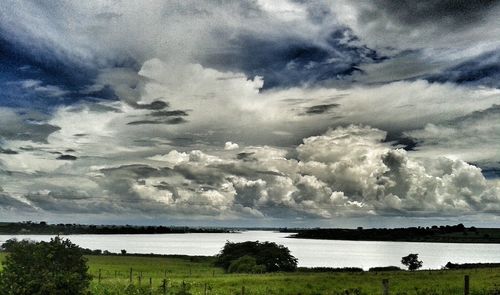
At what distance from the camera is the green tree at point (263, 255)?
116938mm

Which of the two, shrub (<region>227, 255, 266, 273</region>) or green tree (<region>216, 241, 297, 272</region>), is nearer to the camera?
shrub (<region>227, 255, 266, 273</region>)

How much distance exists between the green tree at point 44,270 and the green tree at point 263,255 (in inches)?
3421

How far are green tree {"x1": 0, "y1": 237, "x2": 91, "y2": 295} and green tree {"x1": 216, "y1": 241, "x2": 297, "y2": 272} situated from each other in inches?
3421

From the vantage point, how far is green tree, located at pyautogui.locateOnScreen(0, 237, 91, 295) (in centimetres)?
2336

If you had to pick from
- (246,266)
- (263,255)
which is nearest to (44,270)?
(246,266)

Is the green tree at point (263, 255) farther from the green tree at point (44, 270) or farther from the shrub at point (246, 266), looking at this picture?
the green tree at point (44, 270)

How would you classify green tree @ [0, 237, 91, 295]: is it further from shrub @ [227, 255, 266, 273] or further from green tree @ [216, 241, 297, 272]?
green tree @ [216, 241, 297, 272]

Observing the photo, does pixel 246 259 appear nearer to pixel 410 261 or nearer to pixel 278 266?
pixel 278 266

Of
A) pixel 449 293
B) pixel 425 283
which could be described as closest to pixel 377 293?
pixel 449 293

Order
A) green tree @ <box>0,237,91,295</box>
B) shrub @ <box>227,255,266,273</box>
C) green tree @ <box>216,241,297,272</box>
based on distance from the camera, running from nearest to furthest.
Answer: green tree @ <box>0,237,91,295</box> → shrub @ <box>227,255,266,273</box> → green tree @ <box>216,241,297,272</box>

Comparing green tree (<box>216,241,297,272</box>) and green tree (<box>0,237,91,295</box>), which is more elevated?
green tree (<box>0,237,91,295</box>)

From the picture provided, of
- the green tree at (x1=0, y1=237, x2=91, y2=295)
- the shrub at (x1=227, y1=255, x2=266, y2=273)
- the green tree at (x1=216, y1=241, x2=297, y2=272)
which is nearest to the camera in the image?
the green tree at (x1=0, y1=237, x2=91, y2=295)

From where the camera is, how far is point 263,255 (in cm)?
11962

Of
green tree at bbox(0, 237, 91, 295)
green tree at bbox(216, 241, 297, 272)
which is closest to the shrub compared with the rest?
green tree at bbox(216, 241, 297, 272)
